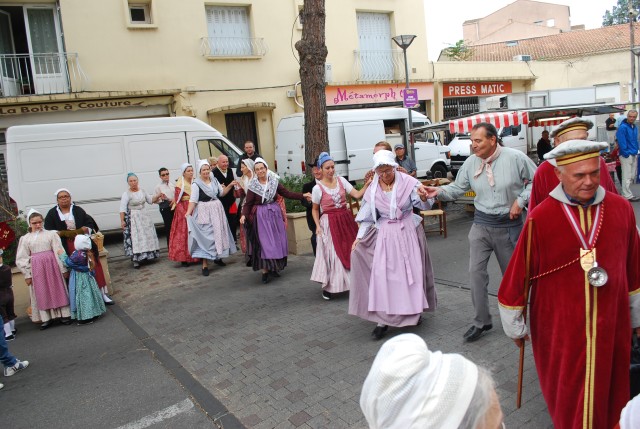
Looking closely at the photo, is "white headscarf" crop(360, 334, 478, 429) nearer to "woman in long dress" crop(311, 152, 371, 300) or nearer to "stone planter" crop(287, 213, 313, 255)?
"woman in long dress" crop(311, 152, 371, 300)

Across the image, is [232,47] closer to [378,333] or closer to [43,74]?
[43,74]

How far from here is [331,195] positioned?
636 centimetres

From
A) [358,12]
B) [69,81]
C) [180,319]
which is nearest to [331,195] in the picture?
[180,319]

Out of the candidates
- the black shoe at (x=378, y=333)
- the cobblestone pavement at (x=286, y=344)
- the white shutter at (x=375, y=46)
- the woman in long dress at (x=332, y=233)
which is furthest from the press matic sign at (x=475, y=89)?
the black shoe at (x=378, y=333)

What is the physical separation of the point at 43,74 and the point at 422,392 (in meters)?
16.4

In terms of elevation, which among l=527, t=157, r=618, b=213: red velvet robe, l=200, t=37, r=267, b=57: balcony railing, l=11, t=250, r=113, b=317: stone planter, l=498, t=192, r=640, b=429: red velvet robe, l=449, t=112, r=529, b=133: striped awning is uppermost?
l=200, t=37, r=267, b=57: balcony railing

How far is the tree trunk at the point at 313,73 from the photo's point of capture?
9555 millimetres

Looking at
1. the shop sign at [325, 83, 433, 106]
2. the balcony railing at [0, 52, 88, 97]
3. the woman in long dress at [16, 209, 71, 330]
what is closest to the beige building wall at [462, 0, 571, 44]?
the shop sign at [325, 83, 433, 106]

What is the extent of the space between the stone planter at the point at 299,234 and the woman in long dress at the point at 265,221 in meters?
1.69

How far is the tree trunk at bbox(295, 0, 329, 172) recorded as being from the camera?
31.3ft

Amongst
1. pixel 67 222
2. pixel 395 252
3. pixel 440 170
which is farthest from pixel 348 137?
pixel 395 252

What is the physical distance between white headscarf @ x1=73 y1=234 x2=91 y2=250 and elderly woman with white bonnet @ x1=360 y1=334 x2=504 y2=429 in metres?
5.86

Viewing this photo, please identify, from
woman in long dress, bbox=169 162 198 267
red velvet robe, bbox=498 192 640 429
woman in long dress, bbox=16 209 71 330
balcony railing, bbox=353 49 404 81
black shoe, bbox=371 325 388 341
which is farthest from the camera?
balcony railing, bbox=353 49 404 81

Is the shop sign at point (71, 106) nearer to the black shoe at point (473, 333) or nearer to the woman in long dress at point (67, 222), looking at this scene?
the woman in long dress at point (67, 222)
